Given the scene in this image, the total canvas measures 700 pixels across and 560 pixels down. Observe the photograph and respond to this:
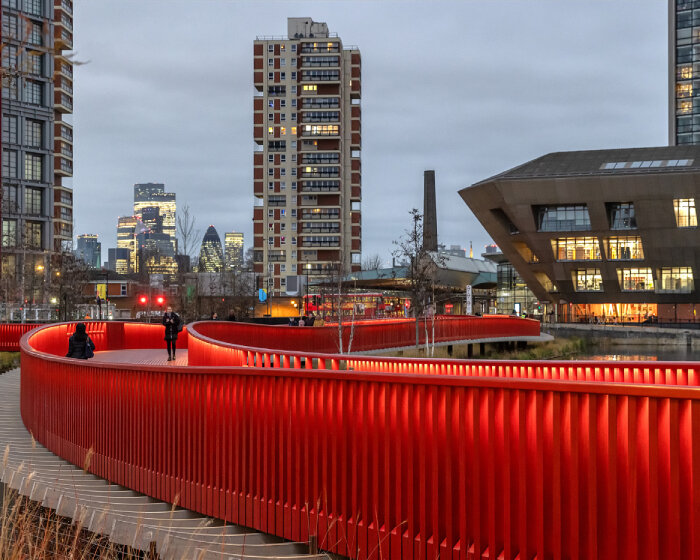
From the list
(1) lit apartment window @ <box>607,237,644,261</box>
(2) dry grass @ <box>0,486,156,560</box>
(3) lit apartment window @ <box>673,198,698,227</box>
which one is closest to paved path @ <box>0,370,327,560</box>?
(2) dry grass @ <box>0,486,156,560</box>

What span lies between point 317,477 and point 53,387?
530 centimetres

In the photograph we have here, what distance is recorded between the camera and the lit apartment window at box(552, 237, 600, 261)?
73.1m

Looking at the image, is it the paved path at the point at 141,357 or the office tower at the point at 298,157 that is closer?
the paved path at the point at 141,357

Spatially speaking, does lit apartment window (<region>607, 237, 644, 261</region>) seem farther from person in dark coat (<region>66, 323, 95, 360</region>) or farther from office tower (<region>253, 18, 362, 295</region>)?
person in dark coat (<region>66, 323, 95, 360</region>)

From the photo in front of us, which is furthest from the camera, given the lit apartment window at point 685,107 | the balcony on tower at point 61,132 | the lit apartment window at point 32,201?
the lit apartment window at point 685,107

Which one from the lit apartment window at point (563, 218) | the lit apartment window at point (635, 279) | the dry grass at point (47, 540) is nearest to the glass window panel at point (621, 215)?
the lit apartment window at point (563, 218)

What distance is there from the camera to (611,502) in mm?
4375

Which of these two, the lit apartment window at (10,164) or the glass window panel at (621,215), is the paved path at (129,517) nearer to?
the glass window panel at (621,215)

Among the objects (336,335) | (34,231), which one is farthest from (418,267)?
(34,231)

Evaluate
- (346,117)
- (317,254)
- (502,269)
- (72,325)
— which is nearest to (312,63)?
(346,117)

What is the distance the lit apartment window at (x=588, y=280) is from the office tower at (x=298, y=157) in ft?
131

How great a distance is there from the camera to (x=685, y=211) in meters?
66.7

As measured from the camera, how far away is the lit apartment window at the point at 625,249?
71.1 m

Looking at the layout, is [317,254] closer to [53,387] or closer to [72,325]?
[72,325]
